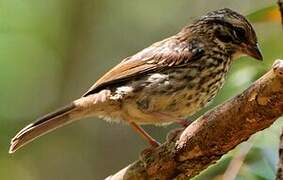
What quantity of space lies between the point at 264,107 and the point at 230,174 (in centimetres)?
84

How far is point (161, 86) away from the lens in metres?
4.70

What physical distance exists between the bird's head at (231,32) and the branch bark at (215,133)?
1.20 meters

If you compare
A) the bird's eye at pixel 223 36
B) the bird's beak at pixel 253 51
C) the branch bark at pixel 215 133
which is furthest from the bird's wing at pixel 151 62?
the branch bark at pixel 215 133


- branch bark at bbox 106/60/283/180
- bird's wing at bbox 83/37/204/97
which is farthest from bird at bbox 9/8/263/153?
branch bark at bbox 106/60/283/180

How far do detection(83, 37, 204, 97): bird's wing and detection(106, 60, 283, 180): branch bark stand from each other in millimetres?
905

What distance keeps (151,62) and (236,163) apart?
1129 millimetres

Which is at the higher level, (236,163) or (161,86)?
(161,86)

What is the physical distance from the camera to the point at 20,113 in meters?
7.86

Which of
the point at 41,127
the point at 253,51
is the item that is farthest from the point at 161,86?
the point at 41,127

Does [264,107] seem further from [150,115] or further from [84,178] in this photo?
[84,178]

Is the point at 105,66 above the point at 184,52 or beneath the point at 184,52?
beneath

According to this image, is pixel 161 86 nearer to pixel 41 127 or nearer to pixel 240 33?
pixel 240 33

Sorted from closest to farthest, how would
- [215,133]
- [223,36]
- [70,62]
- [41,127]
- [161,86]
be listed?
[215,133]
[41,127]
[161,86]
[223,36]
[70,62]

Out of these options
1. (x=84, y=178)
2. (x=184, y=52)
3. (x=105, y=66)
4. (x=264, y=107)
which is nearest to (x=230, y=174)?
(x=264, y=107)
